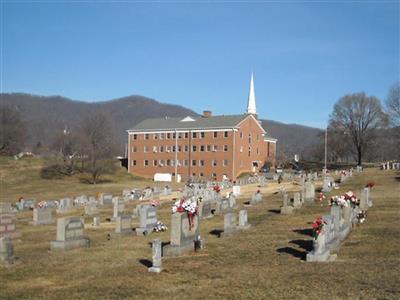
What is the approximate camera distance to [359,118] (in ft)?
303

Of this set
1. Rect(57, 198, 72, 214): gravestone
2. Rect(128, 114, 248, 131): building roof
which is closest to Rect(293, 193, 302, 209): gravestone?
Rect(57, 198, 72, 214): gravestone

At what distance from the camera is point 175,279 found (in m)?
13.7

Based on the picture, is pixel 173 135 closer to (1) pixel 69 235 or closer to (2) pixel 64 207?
(2) pixel 64 207

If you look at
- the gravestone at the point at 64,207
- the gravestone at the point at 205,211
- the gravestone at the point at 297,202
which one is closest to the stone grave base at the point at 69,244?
the gravestone at the point at 205,211

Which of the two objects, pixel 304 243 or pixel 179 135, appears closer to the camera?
pixel 304 243

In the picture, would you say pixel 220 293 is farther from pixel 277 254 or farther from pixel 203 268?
pixel 277 254

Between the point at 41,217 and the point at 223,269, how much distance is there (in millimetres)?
17922

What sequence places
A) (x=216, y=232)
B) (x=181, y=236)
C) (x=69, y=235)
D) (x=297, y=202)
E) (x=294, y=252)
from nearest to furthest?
(x=294, y=252), (x=181, y=236), (x=69, y=235), (x=216, y=232), (x=297, y=202)

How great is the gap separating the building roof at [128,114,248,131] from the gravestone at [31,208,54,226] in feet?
170

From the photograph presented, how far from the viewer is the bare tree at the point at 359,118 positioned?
91.2m

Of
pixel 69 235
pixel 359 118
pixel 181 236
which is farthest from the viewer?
pixel 359 118

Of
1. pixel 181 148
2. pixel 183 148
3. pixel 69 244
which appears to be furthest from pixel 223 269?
pixel 181 148

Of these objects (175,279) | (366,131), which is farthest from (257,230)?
(366,131)

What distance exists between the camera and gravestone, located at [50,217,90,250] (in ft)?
63.2
